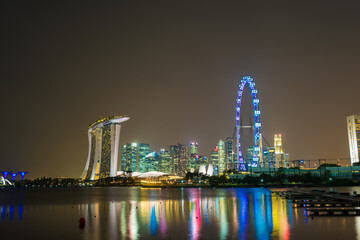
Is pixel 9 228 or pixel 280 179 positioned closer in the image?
pixel 9 228

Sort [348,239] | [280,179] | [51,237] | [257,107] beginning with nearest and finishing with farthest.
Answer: [348,239]
[51,237]
[257,107]
[280,179]

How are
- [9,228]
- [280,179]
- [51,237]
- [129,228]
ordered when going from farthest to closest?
[280,179] < [9,228] < [129,228] < [51,237]

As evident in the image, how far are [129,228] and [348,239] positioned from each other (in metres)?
15.6

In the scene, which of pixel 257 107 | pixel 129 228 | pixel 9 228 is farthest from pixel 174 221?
pixel 257 107

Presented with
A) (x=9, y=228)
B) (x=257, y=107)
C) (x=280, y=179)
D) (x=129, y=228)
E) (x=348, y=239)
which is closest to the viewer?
(x=348, y=239)

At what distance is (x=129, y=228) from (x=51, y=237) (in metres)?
5.80

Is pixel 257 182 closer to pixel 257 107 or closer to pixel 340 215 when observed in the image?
pixel 257 107

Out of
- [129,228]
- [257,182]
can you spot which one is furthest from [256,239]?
[257,182]

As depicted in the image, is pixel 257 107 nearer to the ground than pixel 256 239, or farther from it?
farther from it

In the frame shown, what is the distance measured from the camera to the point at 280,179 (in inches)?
6403

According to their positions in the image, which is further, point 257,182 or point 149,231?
point 257,182

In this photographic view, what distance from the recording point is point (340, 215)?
33.2 m

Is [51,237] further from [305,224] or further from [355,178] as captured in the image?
[355,178]

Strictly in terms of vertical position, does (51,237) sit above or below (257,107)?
below
